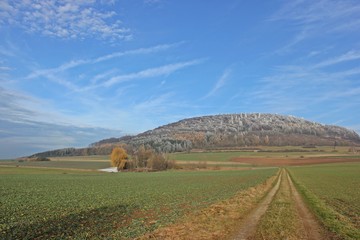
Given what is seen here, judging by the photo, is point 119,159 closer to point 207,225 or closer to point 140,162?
point 140,162

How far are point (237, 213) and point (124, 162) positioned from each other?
11814 cm

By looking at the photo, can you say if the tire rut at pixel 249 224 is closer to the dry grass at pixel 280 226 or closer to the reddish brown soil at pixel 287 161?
the dry grass at pixel 280 226

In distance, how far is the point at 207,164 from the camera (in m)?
141

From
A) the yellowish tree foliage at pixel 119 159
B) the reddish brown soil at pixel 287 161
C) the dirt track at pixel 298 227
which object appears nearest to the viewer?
the dirt track at pixel 298 227

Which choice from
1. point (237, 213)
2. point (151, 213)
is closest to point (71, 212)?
point (151, 213)

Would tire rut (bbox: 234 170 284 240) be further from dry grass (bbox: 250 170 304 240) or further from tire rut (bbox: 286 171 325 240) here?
tire rut (bbox: 286 171 325 240)

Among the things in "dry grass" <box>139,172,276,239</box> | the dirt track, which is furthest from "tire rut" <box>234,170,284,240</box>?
"dry grass" <box>139,172,276,239</box>

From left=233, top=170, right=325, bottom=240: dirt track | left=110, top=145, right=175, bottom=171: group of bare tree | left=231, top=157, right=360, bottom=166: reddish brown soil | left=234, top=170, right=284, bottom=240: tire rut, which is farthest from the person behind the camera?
left=231, top=157, right=360, bottom=166: reddish brown soil

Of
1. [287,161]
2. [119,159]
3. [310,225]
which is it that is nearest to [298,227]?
[310,225]

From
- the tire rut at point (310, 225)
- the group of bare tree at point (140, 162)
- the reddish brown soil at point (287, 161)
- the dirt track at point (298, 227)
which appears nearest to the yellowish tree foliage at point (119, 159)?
the group of bare tree at point (140, 162)

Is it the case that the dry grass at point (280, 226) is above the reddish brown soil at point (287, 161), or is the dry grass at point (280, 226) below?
below

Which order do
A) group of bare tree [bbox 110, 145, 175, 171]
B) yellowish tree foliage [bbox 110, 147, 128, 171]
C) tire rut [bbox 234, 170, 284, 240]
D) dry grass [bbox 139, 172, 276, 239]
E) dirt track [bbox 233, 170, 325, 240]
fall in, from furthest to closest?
group of bare tree [bbox 110, 145, 175, 171] → yellowish tree foliage [bbox 110, 147, 128, 171] → dry grass [bbox 139, 172, 276, 239] → tire rut [bbox 234, 170, 284, 240] → dirt track [bbox 233, 170, 325, 240]

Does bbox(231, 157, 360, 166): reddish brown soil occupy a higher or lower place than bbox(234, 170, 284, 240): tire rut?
higher

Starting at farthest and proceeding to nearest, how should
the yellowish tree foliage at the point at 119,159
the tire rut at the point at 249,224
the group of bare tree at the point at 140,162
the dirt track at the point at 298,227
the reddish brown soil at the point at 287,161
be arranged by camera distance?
1. the reddish brown soil at the point at 287,161
2. the group of bare tree at the point at 140,162
3. the yellowish tree foliage at the point at 119,159
4. the tire rut at the point at 249,224
5. the dirt track at the point at 298,227
